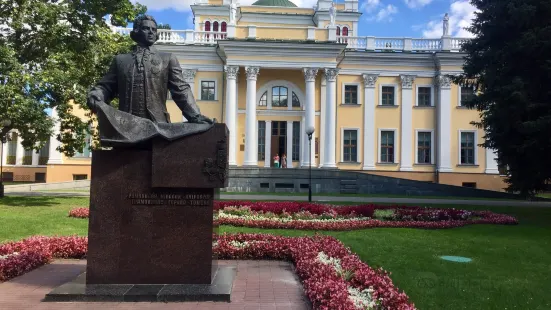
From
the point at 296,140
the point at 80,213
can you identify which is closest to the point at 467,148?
the point at 296,140

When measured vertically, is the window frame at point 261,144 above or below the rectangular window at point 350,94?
below

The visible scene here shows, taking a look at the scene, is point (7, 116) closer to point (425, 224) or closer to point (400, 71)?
point (425, 224)

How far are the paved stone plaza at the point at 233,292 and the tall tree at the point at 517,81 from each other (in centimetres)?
1127

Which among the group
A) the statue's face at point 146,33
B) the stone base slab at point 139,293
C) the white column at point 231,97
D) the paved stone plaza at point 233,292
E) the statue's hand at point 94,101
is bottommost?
the paved stone plaza at point 233,292

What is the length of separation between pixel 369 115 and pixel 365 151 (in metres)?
2.91

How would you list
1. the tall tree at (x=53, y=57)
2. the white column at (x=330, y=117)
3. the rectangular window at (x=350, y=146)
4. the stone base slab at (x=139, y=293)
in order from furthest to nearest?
the rectangular window at (x=350, y=146)
the white column at (x=330, y=117)
the tall tree at (x=53, y=57)
the stone base slab at (x=139, y=293)

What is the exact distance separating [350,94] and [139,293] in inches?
1360

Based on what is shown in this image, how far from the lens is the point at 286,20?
44656 millimetres

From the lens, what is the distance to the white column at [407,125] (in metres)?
38.3

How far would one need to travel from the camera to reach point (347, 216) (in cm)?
1622

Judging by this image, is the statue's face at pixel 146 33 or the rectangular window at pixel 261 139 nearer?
the statue's face at pixel 146 33

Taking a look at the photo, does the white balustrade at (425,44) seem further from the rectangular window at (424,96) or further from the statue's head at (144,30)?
the statue's head at (144,30)

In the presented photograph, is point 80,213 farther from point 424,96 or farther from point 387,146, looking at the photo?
point 424,96

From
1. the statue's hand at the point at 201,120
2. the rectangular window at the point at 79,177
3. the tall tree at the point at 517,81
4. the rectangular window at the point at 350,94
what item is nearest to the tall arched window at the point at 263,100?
the rectangular window at the point at 350,94
